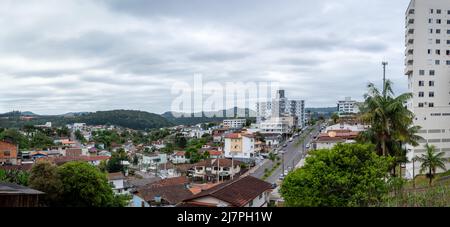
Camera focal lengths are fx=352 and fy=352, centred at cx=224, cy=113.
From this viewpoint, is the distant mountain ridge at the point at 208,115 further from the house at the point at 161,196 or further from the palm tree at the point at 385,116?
the palm tree at the point at 385,116

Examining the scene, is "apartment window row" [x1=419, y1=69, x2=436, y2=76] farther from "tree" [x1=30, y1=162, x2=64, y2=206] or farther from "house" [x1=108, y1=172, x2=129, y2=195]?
"tree" [x1=30, y1=162, x2=64, y2=206]

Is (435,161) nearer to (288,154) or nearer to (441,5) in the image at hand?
(441,5)

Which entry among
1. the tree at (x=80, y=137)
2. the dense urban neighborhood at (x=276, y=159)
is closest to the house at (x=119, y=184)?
the dense urban neighborhood at (x=276, y=159)

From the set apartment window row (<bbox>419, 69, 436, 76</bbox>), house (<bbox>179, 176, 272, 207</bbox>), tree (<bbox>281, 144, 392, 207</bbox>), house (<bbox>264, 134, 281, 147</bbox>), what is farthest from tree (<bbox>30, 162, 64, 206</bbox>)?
house (<bbox>264, 134, 281, 147</bbox>)

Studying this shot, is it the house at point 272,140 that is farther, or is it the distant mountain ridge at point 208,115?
the house at point 272,140

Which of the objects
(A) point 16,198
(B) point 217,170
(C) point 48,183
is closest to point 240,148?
(B) point 217,170

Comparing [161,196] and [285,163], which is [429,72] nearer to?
[285,163]
